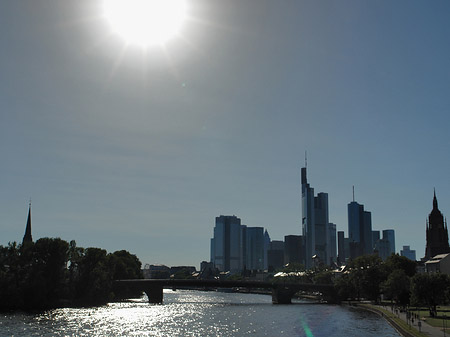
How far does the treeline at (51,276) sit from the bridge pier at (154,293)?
946 inches

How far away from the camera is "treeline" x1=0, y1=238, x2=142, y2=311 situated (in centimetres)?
11975

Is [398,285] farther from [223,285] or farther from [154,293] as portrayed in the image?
[154,293]

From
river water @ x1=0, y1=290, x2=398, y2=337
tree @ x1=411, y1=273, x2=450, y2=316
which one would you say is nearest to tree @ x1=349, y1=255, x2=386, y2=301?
river water @ x1=0, y1=290, x2=398, y2=337

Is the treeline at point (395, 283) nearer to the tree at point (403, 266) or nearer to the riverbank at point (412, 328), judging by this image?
the tree at point (403, 266)

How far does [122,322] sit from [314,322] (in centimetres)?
3758

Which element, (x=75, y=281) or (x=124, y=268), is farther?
(x=124, y=268)

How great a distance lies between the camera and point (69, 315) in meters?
107

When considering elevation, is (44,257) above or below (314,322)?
above

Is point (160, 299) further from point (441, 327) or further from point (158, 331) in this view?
point (441, 327)

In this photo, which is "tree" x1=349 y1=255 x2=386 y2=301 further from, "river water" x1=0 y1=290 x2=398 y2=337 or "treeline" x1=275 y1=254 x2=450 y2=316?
"river water" x1=0 y1=290 x2=398 y2=337

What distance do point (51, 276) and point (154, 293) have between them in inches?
2003

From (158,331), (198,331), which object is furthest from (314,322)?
(158,331)

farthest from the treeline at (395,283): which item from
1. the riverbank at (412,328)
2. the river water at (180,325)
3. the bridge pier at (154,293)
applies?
the bridge pier at (154,293)

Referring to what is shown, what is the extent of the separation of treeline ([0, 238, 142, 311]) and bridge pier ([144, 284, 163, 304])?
2402cm
